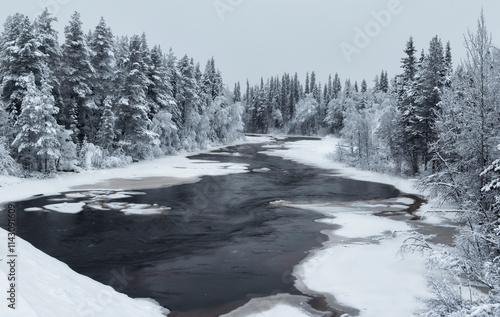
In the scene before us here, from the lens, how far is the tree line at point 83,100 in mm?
25906

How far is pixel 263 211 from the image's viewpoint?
18.6 metres

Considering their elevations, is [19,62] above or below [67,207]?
above

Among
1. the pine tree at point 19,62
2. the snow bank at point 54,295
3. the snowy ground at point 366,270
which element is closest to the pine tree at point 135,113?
the pine tree at point 19,62

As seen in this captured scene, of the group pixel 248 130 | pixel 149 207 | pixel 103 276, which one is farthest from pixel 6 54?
pixel 248 130

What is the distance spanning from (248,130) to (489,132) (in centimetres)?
10928

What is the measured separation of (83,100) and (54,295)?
1244 inches

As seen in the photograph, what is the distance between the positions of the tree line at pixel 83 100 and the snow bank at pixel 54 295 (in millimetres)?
20070

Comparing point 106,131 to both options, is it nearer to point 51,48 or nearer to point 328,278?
point 51,48

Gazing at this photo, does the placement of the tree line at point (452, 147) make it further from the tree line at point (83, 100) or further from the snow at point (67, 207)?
the tree line at point (83, 100)

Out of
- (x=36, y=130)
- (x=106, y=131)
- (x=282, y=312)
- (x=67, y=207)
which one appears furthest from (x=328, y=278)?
(x=106, y=131)

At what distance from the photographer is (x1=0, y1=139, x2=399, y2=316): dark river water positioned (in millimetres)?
9801

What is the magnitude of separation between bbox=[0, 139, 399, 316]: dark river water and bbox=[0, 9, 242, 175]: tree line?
315 inches

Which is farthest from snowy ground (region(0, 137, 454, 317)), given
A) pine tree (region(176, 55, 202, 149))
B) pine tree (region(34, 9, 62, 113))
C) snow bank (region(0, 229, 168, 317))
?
pine tree (region(176, 55, 202, 149))

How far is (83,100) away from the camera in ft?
112
